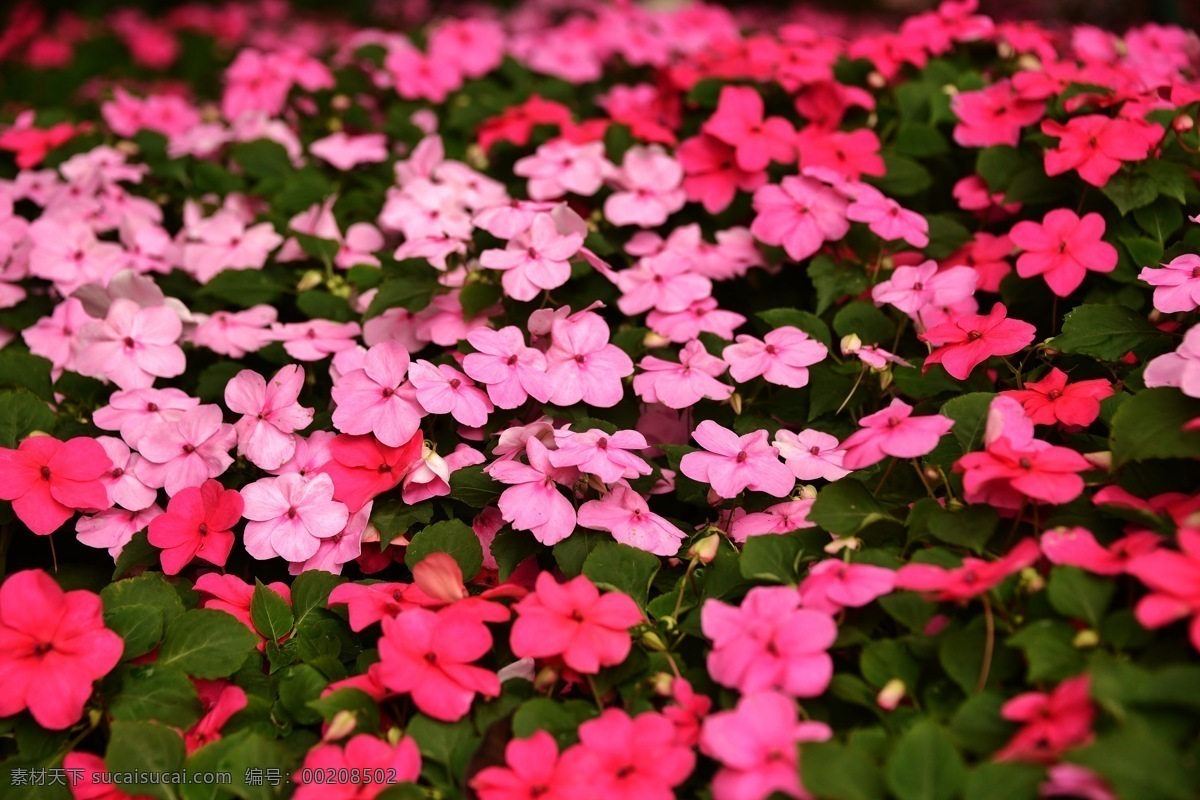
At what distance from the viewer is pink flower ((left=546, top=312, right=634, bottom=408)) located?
145 centimetres

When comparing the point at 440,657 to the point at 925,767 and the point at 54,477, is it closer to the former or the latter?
the point at 925,767

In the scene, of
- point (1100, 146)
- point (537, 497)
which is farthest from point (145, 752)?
point (1100, 146)

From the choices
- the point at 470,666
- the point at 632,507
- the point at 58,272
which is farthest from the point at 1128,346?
the point at 58,272

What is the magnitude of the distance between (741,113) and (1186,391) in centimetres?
108

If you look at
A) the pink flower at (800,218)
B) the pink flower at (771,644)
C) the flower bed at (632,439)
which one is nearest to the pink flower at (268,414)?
the flower bed at (632,439)

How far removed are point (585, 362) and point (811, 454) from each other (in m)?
0.36

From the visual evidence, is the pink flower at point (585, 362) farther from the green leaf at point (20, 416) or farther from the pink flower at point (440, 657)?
the green leaf at point (20, 416)

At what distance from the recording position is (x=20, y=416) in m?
1.47

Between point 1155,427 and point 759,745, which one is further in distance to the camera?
point 1155,427

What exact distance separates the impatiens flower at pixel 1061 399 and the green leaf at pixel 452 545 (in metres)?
0.74

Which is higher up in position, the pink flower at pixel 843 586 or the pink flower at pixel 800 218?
the pink flower at pixel 800 218

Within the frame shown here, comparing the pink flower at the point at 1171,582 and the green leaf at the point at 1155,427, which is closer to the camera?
the pink flower at the point at 1171,582

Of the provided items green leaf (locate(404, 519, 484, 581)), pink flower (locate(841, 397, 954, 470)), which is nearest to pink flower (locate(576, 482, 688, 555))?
green leaf (locate(404, 519, 484, 581))

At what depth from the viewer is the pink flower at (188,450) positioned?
145 centimetres
